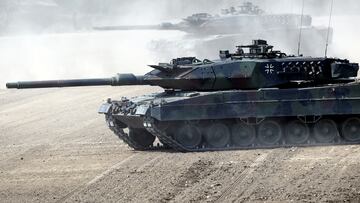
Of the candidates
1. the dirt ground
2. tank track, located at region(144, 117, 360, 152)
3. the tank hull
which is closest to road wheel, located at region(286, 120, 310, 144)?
the tank hull

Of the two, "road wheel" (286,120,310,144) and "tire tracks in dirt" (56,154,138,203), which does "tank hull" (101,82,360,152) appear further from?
"tire tracks in dirt" (56,154,138,203)

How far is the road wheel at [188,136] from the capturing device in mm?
23859

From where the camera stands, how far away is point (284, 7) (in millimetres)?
66188

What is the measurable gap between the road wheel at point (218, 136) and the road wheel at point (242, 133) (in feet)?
0.56

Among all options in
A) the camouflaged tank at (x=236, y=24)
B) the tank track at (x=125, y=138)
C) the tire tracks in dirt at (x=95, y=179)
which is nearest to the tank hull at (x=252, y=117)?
the tank track at (x=125, y=138)

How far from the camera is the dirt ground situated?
1858 centimetres

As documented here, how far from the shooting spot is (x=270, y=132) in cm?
2411

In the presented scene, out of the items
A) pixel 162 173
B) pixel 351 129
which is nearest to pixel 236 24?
pixel 351 129

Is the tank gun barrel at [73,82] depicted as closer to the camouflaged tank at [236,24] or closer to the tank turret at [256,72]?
the tank turret at [256,72]

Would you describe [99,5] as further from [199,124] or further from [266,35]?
[199,124]

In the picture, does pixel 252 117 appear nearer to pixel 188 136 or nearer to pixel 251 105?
pixel 251 105

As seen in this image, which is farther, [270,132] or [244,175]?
[270,132]

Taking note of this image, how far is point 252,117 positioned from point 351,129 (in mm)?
2723

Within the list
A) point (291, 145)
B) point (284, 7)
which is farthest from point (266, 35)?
point (291, 145)
